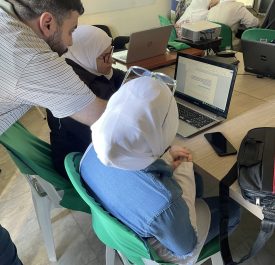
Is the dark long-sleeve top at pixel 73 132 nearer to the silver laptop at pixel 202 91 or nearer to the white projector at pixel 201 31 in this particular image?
the silver laptop at pixel 202 91

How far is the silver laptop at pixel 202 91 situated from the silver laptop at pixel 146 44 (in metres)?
0.49

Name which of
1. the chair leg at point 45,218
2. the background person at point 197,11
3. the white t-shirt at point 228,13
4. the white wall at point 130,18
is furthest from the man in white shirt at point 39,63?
the white wall at point 130,18

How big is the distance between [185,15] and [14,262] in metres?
3.17

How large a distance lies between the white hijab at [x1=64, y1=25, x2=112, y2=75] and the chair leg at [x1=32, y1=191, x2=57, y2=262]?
663 mm

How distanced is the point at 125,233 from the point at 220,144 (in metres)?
0.52

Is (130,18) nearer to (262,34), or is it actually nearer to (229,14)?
(229,14)

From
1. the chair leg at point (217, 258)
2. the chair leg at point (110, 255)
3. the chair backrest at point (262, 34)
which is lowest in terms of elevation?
the chair leg at point (110, 255)

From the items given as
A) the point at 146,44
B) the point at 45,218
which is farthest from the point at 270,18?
the point at 45,218

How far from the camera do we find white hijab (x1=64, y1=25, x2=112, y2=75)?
4.72ft

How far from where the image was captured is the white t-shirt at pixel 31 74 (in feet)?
2.92

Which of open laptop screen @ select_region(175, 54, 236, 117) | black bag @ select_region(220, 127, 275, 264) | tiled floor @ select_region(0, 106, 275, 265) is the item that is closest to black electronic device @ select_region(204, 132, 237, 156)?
black bag @ select_region(220, 127, 275, 264)

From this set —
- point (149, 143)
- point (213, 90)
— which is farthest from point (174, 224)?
point (213, 90)

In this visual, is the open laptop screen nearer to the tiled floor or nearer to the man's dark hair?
the tiled floor

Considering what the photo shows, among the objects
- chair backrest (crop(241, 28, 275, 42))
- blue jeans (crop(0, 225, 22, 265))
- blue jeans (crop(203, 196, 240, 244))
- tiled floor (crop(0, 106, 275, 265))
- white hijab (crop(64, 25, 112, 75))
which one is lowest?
tiled floor (crop(0, 106, 275, 265))
